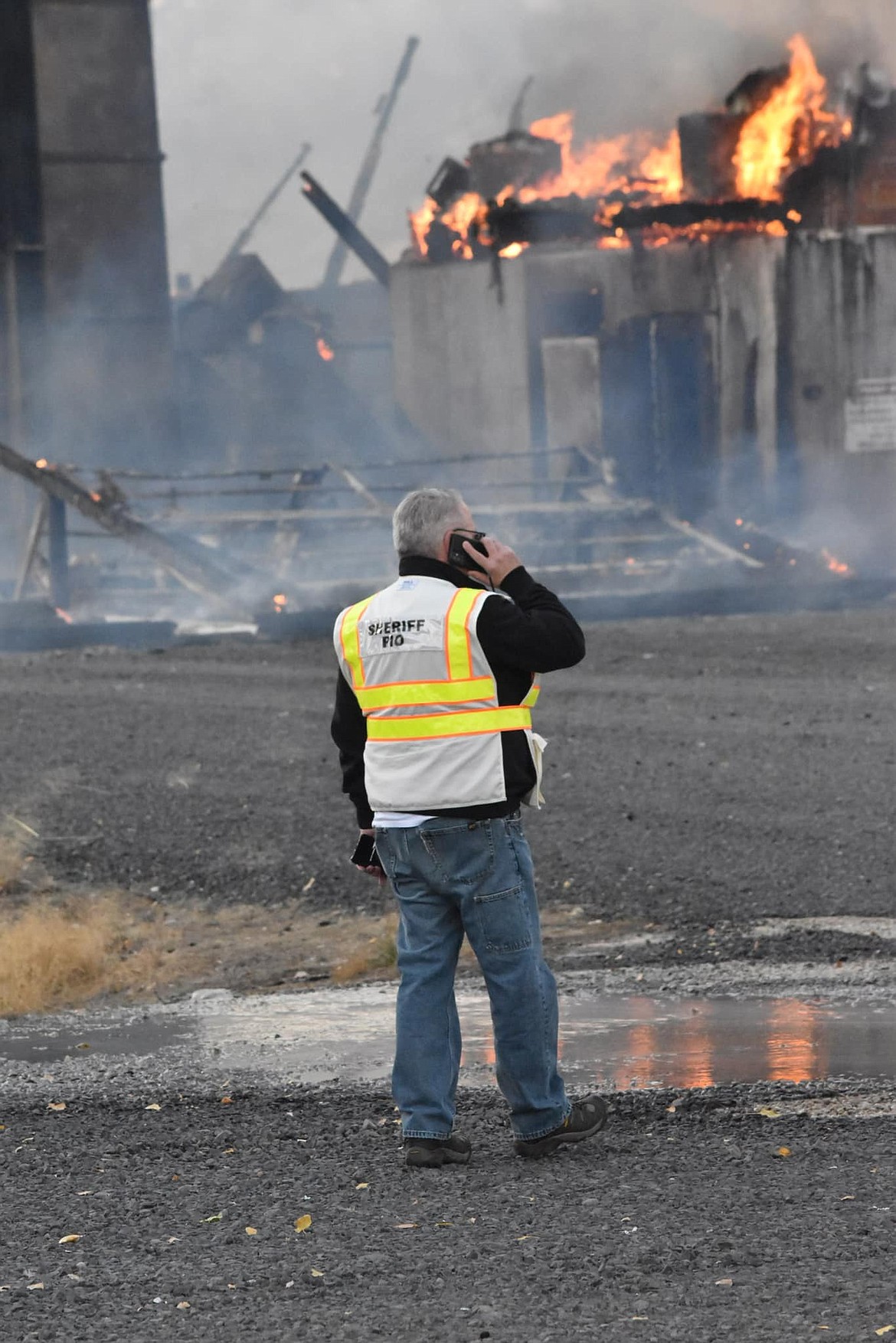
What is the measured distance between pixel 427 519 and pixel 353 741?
0.63 m

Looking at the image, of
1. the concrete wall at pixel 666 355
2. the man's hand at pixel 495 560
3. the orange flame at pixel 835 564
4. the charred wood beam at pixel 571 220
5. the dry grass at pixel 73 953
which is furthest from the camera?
A: the charred wood beam at pixel 571 220

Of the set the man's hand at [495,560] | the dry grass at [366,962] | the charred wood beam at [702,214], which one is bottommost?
the dry grass at [366,962]

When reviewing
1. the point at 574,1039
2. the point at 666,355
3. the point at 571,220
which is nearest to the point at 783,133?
the point at 571,220

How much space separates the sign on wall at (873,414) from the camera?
80.4 ft

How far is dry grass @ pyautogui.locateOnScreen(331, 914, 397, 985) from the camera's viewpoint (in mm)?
7074

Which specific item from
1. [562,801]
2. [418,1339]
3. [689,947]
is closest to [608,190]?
[562,801]

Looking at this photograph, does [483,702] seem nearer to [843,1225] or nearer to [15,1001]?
[843,1225]

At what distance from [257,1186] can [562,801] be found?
5419mm

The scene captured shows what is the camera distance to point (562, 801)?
9570mm

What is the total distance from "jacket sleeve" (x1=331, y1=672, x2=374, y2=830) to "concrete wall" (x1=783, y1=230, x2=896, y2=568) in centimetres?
2069

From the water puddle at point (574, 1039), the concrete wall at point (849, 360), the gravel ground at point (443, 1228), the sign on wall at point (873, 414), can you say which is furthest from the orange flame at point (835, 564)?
the gravel ground at point (443, 1228)

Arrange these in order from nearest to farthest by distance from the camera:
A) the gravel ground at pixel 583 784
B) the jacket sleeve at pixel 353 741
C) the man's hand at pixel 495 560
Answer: the man's hand at pixel 495 560
the jacket sleeve at pixel 353 741
the gravel ground at pixel 583 784

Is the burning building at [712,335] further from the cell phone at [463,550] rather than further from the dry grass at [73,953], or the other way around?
the cell phone at [463,550]

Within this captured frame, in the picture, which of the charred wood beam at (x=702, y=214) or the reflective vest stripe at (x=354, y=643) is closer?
the reflective vest stripe at (x=354, y=643)
